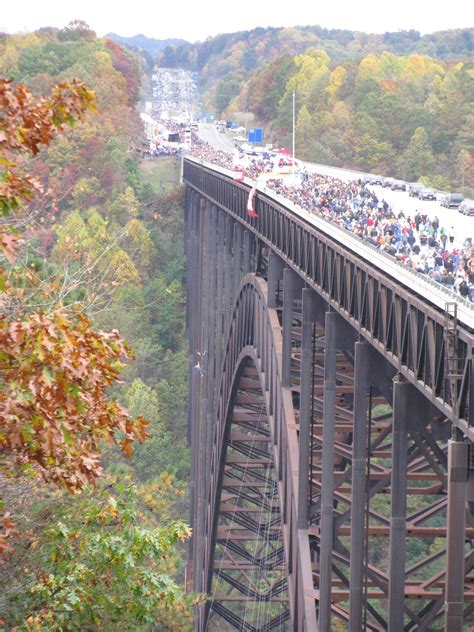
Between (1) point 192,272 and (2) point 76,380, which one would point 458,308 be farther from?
(1) point 192,272

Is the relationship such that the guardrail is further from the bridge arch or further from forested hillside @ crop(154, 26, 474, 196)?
forested hillside @ crop(154, 26, 474, 196)

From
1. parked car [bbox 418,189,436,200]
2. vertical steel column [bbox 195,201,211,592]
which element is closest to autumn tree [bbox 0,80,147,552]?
parked car [bbox 418,189,436,200]

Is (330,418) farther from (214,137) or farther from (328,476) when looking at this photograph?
(214,137)

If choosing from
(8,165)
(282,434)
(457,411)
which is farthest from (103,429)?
(282,434)

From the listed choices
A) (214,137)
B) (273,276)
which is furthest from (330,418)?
(214,137)

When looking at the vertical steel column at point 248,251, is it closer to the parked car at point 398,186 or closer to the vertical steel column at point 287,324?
the parked car at point 398,186
